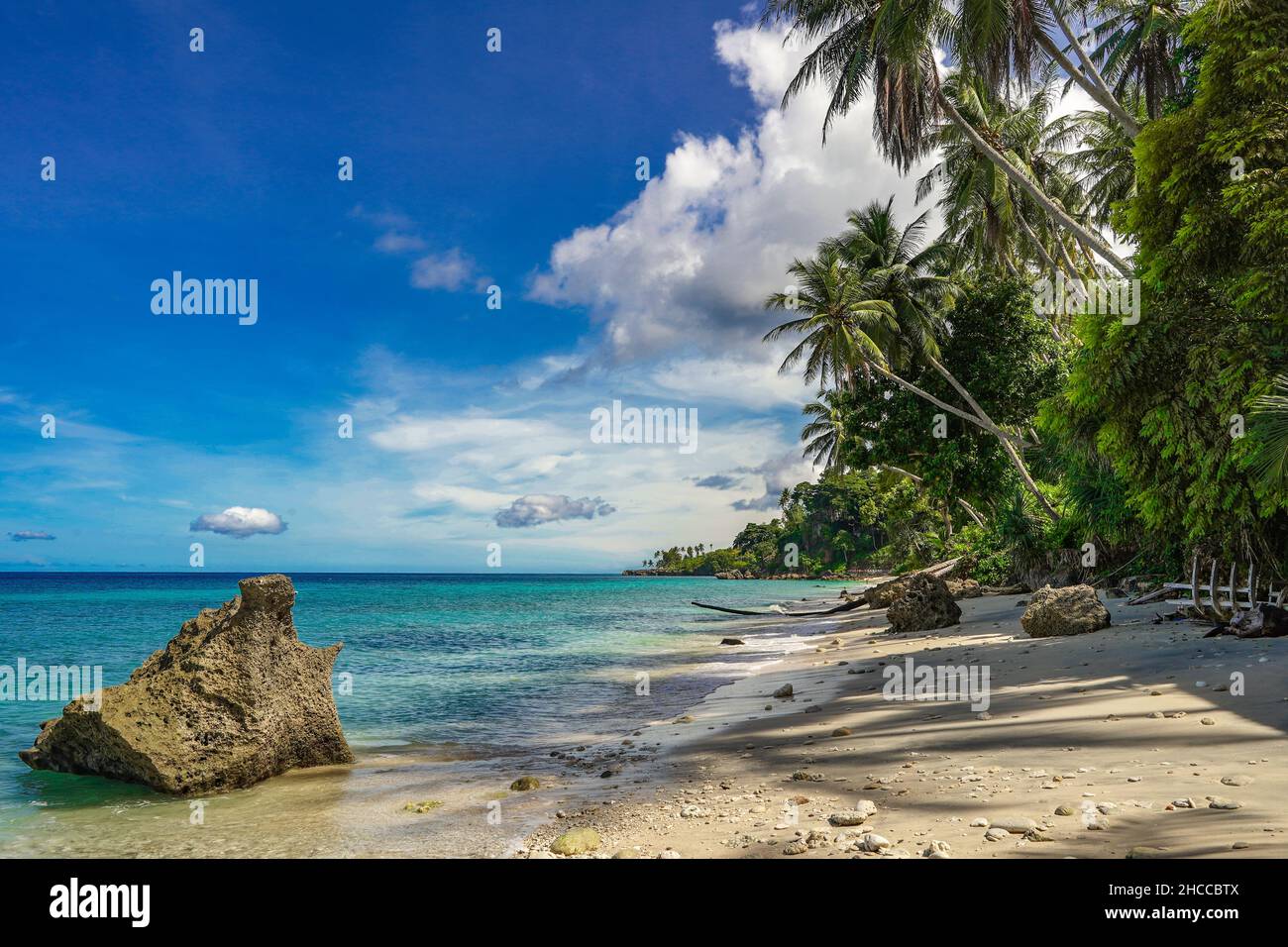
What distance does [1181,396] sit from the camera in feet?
33.1

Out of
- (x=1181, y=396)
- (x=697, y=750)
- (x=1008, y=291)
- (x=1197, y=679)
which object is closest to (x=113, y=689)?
(x=697, y=750)

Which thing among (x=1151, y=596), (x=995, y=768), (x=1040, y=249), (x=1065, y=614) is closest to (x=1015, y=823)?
(x=995, y=768)

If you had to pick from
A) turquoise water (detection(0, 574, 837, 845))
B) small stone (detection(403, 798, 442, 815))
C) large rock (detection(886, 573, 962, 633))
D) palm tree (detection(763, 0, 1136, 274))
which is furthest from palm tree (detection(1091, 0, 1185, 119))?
small stone (detection(403, 798, 442, 815))

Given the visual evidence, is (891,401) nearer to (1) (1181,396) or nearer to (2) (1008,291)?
(2) (1008,291)

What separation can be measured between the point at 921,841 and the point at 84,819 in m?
8.55

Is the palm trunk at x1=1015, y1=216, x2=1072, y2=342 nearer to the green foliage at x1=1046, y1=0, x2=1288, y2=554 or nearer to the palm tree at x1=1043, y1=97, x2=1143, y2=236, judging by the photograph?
the palm tree at x1=1043, y1=97, x2=1143, y2=236

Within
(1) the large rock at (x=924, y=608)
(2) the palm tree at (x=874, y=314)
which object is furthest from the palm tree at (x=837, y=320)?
(1) the large rock at (x=924, y=608)

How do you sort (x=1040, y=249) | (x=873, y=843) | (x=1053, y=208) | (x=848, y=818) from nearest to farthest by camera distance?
(x=873, y=843), (x=848, y=818), (x=1053, y=208), (x=1040, y=249)

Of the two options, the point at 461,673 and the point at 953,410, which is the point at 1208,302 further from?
the point at 461,673

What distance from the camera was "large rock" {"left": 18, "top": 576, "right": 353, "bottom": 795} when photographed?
8555 mm

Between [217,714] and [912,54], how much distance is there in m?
18.4

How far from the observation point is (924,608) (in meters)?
21.3

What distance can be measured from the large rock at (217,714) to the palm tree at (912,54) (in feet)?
55.4

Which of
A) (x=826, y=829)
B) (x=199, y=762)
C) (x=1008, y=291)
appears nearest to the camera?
(x=826, y=829)
